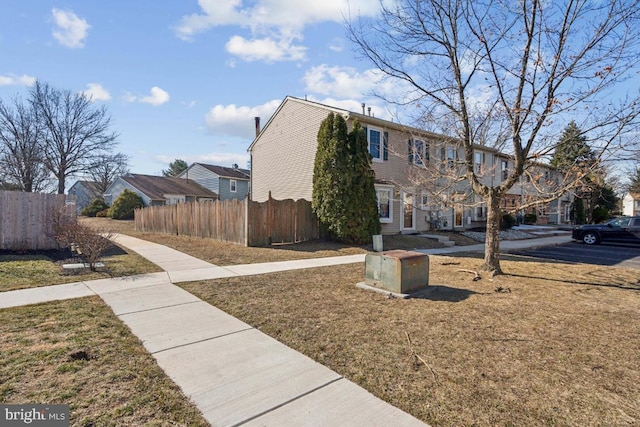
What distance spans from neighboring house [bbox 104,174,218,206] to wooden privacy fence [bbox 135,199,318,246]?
645 inches

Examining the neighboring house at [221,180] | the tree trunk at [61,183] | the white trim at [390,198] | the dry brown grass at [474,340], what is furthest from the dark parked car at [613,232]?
the tree trunk at [61,183]

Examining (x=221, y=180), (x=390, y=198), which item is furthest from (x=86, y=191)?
(x=390, y=198)

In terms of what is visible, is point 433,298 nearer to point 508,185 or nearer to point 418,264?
point 418,264

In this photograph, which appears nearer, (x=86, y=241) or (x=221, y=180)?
(x=86, y=241)

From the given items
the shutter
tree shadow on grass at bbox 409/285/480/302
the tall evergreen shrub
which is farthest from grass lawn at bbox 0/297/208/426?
the shutter

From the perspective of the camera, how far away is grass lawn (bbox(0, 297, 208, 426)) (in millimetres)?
2551

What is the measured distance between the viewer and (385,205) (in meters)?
16.7

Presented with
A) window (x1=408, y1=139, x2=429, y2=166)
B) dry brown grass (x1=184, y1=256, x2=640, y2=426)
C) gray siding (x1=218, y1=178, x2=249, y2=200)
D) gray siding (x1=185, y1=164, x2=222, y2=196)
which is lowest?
dry brown grass (x1=184, y1=256, x2=640, y2=426)

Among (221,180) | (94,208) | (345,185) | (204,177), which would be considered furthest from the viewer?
(204,177)

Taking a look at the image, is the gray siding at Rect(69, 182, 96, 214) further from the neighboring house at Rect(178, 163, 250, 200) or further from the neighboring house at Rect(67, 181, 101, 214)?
the neighboring house at Rect(178, 163, 250, 200)

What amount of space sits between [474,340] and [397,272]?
6.78 ft

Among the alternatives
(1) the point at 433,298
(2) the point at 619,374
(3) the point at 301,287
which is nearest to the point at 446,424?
(2) the point at 619,374

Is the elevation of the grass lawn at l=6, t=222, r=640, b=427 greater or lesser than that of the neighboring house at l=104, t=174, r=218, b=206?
lesser

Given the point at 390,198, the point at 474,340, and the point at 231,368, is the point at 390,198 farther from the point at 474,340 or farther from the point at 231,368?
the point at 231,368
